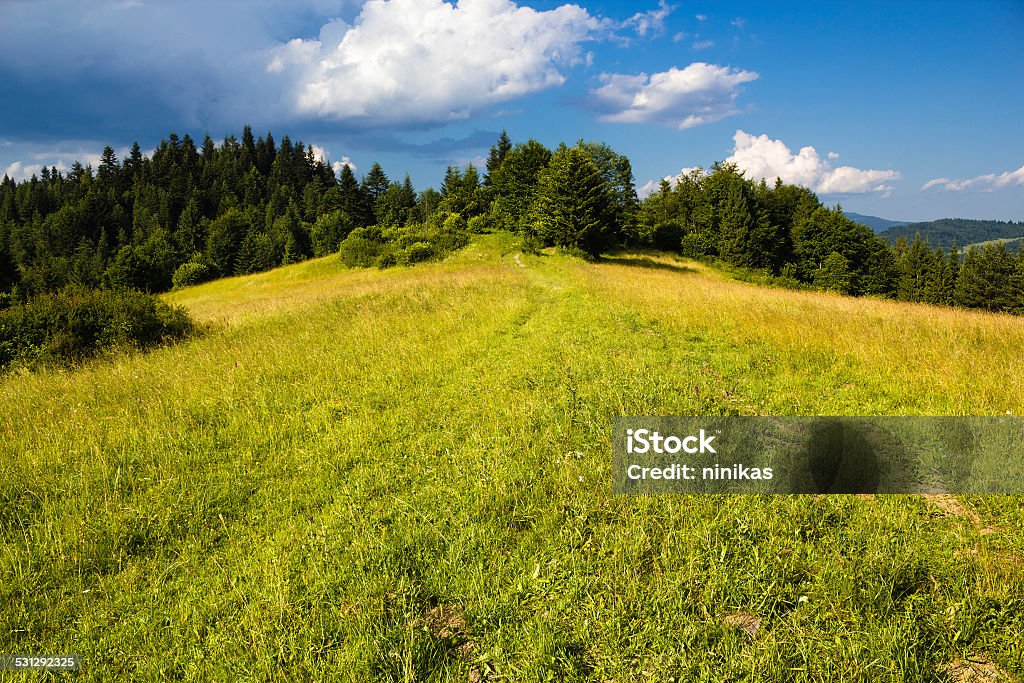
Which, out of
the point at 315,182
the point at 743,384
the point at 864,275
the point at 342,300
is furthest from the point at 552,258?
the point at 315,182

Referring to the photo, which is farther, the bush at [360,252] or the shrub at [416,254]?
the bush at [360,252]

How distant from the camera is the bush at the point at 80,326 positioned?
9836 millimetres

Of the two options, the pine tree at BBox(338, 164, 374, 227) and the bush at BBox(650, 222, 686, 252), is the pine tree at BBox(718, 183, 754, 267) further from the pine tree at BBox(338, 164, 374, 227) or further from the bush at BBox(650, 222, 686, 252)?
the pine tree at BBox(338, 164, 374, 227)

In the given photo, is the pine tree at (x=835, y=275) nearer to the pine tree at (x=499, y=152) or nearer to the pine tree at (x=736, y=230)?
the pine tree at (x=736, y=230)

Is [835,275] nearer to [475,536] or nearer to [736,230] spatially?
[736,230]

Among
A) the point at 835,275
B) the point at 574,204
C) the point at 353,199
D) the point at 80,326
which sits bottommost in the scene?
the point at 80,326

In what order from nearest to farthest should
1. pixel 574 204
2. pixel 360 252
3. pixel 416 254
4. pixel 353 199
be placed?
pixel 574 204, pixel 416 254, pixel 360 252, pixel 353 199

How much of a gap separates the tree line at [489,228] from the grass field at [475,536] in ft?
92.4

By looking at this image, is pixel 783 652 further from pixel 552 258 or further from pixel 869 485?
pixel 552 258

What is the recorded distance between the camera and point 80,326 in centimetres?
1080

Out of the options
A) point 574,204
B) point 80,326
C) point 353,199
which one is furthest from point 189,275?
point 80,326

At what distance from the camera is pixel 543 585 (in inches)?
128

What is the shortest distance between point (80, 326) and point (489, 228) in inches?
1731

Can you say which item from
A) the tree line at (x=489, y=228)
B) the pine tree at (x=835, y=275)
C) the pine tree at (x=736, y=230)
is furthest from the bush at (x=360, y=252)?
the pine tree at (x=835, y=275)
